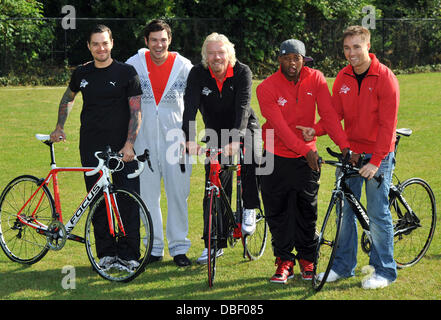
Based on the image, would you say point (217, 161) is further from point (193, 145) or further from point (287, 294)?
point (287, 294)

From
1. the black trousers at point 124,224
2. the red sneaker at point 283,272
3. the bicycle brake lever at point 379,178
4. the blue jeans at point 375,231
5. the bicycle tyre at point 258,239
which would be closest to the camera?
the bicycle brake lever at point 379,178

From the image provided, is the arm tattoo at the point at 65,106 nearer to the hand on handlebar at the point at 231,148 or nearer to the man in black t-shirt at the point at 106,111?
the man in black t-shirt at the point at 106,111

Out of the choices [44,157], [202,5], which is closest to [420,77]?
[202,5]

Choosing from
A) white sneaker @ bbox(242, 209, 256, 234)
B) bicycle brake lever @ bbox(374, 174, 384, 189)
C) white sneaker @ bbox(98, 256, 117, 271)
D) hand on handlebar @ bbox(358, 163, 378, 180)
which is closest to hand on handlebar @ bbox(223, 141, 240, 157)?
white sneaker @ bbox(242, 209, 256, 234)

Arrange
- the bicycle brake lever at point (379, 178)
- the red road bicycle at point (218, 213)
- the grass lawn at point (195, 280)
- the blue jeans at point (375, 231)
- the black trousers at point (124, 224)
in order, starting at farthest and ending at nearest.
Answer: the black trousers at point (124, 224), the red road bicycle at point (218, 213), the grass lawn at point (195, 280), the blue jeans at point (375, 231), the bicycle brake lever at point (379, 178)

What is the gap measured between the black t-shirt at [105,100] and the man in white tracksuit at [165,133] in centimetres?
33

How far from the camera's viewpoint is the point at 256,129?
245 inches

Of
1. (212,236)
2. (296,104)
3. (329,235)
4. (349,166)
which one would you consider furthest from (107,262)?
(349,166)

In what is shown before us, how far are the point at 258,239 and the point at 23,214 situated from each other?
2336mm

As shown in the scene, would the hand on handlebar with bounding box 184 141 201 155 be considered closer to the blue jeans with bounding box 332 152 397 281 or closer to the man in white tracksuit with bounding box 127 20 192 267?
the man in white tracksuit with bounding box 127 20 192 267

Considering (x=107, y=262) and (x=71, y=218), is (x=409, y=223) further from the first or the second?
(x=71, y=218)

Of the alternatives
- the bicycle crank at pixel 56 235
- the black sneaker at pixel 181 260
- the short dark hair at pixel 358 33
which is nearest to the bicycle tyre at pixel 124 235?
the bicycle crank at pixel 56 235

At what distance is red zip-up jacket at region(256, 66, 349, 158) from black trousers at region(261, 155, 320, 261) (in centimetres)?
26

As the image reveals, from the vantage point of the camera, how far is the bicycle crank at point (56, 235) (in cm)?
596
